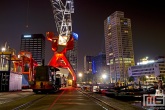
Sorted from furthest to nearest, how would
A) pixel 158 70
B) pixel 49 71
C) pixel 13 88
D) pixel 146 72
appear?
pixel 146 72 → pixel 158 70 → pixel 13 88 → pixel 49 71

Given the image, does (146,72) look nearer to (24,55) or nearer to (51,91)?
(24,55)

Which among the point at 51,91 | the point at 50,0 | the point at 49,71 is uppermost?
the point at 50,0

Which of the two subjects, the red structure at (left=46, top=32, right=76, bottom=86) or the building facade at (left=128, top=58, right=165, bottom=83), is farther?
the building facade at (left=128, top=58, right=165, bottom=83)

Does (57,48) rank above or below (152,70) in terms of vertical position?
above

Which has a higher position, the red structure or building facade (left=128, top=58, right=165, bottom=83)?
the red structure

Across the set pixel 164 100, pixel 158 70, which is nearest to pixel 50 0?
pixel 164 100

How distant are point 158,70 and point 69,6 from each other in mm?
86651

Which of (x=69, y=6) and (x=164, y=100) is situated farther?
(x=69, y=6)

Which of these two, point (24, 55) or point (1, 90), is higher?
point (24, 55)

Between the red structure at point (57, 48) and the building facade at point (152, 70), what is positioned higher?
the red structure at point (57, 48)

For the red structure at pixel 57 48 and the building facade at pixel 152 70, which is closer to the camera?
the red structure at pixel 57 48

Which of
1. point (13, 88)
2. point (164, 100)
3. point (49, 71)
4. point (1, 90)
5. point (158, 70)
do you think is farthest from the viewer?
point (158, 70)

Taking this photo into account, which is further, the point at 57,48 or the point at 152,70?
the point at 152,70

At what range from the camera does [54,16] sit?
313 ft
